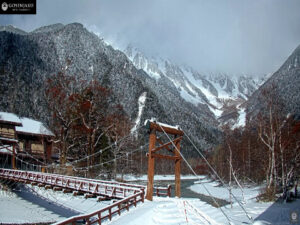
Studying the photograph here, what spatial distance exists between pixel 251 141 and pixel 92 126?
69.4ft

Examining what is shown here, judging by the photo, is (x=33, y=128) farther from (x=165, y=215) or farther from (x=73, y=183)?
(x=165, y=215)

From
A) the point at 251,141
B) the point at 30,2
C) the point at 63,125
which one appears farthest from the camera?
the point at 251,141

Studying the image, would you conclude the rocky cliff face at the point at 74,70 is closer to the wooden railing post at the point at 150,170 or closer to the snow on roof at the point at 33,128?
the snow on roof at the point at 33,128

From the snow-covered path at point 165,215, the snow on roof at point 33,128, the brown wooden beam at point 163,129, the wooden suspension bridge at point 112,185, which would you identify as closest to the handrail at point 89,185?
the wooden suspension bridge at point 112,185

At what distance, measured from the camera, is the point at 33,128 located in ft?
118

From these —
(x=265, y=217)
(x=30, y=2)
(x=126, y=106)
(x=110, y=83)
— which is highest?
(x=110, y=83)

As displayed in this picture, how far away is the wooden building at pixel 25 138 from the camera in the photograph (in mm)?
30953

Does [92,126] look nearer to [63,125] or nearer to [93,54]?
[63,125]

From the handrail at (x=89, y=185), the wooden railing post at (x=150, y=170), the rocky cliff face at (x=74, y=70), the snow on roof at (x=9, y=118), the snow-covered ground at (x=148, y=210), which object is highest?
the rocky cliff face at (x=74, y=70)

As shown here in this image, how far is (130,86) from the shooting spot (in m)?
116

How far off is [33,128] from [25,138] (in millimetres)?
1911

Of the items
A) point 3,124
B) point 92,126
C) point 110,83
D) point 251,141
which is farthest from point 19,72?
point 251,141

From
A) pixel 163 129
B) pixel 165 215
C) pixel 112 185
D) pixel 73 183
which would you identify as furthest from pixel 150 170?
pixel 73 183

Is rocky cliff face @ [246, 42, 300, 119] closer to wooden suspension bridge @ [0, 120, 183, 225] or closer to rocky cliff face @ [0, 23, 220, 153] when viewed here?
wooden suspension bridge @ [0, 120, 183, 225]
